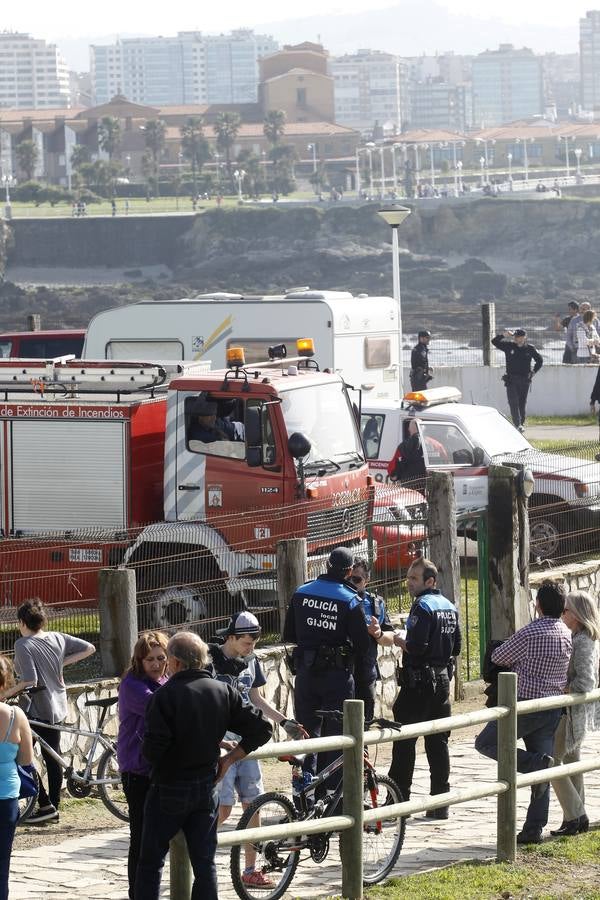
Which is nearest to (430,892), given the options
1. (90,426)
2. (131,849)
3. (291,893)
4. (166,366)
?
(291,893)

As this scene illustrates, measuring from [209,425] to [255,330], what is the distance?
8.31 metres

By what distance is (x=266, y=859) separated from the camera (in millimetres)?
6906

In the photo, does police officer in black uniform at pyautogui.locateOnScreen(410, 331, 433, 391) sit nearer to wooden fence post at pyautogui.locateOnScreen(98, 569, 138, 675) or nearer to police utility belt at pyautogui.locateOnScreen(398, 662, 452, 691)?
wooden fence post at pyautogui.locateOnScreen(98, 569, 138, 675)

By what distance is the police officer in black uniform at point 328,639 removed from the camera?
8531mm

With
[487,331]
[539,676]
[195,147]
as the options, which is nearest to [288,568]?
[539,676]

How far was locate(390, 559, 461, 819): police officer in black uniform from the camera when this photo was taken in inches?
343

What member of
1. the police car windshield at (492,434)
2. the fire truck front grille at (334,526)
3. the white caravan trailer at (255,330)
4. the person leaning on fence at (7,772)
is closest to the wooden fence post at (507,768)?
the person leaning on fence at (7,772)

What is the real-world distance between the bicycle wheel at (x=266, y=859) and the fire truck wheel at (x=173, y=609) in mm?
4165

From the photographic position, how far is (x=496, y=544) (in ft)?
41.2

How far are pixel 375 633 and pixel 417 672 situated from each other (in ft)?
1.22

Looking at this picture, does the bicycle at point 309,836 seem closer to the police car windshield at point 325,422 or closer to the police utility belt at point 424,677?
the police utility belt at point 424,677

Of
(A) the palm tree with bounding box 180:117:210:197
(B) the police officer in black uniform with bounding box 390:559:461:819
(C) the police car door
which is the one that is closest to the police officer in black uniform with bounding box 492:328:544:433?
(C) the police car door

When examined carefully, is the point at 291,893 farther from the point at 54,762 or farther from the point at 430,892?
the point at 54,762

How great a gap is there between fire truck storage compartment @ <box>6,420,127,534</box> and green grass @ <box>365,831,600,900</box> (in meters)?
6.75
